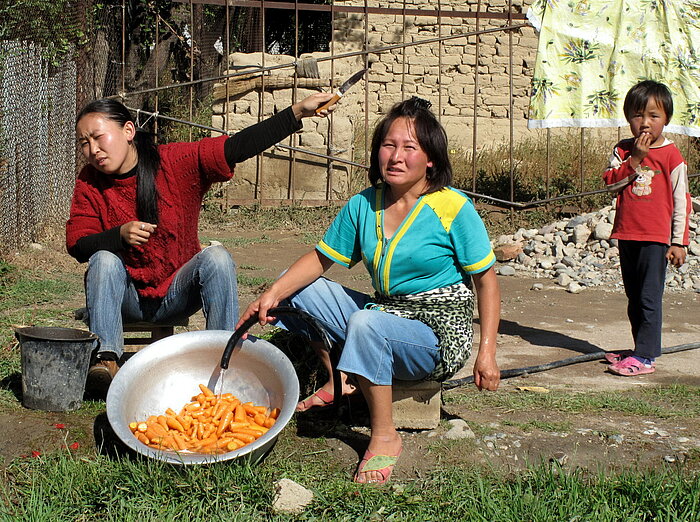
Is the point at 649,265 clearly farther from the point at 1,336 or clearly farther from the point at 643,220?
the point at 1,336

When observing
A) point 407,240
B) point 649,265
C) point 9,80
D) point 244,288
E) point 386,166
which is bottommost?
point 244,288

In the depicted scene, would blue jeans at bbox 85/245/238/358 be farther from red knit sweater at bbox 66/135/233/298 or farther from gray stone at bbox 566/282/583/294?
gray stone at bbox 566/282/583/294

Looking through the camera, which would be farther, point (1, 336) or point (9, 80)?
point (9, 80)

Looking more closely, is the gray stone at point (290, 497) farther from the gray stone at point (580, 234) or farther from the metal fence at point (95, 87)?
the gray stone at point (580, 234)

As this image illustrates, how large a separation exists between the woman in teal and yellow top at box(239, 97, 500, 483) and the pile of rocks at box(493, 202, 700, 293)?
4222 mm

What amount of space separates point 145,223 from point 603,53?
19.0 ft

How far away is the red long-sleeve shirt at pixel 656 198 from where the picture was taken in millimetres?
4734

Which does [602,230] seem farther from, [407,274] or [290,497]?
[290,497]

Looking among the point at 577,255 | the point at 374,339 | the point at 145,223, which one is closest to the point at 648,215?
the point at 374,339

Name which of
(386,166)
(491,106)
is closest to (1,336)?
(386,166)

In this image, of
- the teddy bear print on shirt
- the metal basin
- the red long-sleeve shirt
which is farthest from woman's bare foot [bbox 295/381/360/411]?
the teddy bear print on shirt

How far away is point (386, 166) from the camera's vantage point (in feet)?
10.9

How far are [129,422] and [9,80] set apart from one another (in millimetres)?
5044

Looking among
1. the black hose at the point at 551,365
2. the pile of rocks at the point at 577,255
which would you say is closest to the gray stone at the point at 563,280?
the pile of rocks at the point at 577,255
